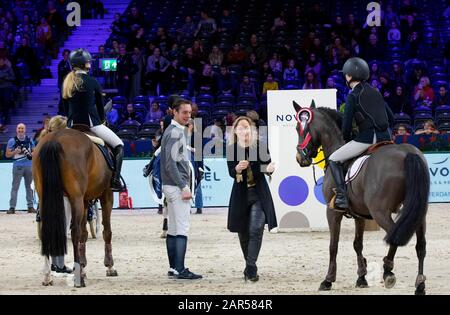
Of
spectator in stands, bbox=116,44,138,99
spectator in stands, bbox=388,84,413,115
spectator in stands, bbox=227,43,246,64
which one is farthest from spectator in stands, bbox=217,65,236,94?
spectator in stands, bbox=388,84,413,115

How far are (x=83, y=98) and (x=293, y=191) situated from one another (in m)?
6.28

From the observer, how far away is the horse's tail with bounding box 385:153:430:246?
942 centimetres

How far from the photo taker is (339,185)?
34.5ft

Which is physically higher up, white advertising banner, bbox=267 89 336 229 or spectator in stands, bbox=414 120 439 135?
spectator in stands, bbox=414 120 439 135

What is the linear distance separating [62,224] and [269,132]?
6815mm

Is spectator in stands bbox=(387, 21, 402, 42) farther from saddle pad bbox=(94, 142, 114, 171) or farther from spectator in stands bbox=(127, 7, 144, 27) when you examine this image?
saddle pad bbox=(94, 142, 114, 171)

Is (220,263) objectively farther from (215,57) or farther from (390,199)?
(215,57)

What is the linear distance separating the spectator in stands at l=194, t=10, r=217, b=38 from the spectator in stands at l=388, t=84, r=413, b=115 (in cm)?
671

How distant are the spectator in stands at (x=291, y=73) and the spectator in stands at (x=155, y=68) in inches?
134

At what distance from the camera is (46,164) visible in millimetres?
10578

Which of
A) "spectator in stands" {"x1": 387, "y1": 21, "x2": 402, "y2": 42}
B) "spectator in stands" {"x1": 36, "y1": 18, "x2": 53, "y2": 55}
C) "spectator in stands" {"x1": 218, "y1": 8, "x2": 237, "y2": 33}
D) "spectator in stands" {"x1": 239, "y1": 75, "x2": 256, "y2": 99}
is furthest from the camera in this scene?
"spectator in stands" {"x1": 36, "y1": 18, "x2": 53, "y2": 55}

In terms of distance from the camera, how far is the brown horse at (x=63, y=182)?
10.4 m

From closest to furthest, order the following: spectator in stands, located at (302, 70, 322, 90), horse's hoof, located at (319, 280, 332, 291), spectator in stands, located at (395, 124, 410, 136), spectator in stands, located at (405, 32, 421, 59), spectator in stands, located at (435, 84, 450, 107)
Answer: horse's hoof, located at (319, 280, 332, 291)
spectator in stands, located at (395, 124, 410, 136)
spectator in stands, located at (435, 84, 450, 107)
spectator in stands, located at (302, 70, 322, 90)
spectator in stands, located at (405, 32, 421, 59)
